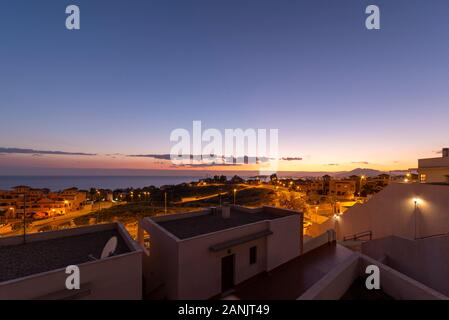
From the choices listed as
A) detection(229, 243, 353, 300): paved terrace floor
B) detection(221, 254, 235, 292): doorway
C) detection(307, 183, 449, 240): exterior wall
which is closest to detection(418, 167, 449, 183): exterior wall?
detection(307, 183, 449, 240): exterior wall

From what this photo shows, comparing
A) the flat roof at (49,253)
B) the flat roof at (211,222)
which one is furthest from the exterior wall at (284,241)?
the flat roof at (49,253)

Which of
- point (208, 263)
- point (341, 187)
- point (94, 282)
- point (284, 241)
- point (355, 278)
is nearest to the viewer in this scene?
point (94, 282)

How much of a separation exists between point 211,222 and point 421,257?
8992mm

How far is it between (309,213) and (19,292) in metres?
25.9

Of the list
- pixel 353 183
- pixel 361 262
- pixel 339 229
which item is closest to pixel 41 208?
pixel 339 229

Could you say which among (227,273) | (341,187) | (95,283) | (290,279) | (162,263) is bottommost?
(341,187)

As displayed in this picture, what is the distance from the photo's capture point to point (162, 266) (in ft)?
24.3

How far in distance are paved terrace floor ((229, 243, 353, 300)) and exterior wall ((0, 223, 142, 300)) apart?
352 cm

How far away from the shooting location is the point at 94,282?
493 centimetres

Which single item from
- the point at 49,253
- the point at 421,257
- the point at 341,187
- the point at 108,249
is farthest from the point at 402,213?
the point at 341,187

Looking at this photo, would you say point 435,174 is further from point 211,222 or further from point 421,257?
point 211,222

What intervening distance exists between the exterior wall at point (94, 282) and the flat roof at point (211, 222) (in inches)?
89.6

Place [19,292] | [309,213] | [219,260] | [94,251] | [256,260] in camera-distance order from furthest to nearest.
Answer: [309,213] → [256,260] → [219,260] → [94,251] → [19,292]
